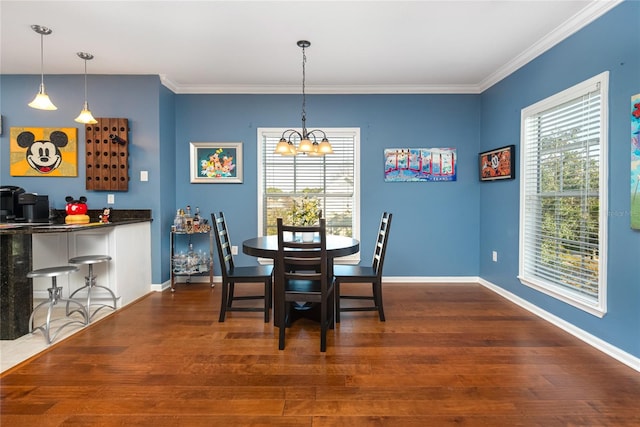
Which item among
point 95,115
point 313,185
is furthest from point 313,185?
point 95,115

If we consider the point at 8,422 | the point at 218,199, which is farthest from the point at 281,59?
the point at 8,422

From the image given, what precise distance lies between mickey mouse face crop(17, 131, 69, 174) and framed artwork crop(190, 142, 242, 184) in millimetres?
1464

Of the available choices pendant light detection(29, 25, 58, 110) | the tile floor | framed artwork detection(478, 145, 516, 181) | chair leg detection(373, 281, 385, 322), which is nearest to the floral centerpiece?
chair leg detection(373, 281, 385, 322)

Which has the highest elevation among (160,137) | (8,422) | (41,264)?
(160,137)

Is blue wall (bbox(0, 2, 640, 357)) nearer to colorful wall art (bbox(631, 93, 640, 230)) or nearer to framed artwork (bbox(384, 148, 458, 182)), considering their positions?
framed artwork (bbox(384, 148, 458, 182))

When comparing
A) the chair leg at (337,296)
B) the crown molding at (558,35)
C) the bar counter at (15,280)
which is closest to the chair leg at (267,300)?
the chair leg at (337,296)

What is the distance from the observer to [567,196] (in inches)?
117

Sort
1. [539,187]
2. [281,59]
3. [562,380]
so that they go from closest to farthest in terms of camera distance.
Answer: [562,380]
[539,187]
[281,59]

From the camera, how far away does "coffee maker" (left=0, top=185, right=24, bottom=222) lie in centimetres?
363

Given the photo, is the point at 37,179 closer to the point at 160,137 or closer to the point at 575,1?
the point at 160,137

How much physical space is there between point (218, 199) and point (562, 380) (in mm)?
3935

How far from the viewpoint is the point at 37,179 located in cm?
410

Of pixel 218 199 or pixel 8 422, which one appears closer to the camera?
pixel 8 422

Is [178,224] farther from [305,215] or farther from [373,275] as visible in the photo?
[373,275]
